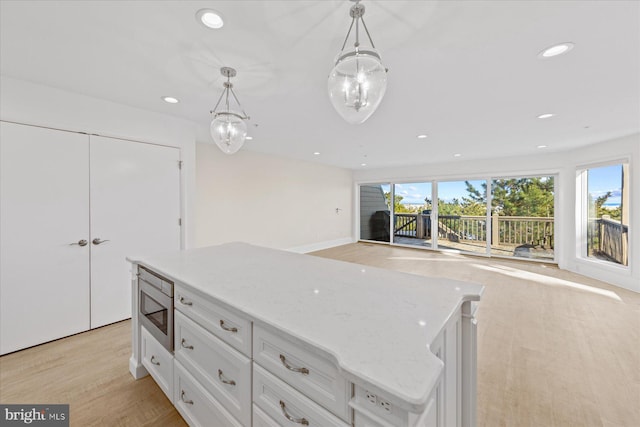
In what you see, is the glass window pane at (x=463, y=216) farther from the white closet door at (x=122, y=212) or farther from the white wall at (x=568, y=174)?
the white closet door at (x=122, y=212)

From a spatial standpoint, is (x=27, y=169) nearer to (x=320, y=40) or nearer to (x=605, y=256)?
(x=320, y=40)

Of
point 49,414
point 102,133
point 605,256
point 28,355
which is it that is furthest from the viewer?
point 605,256

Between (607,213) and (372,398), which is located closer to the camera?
(372,398)

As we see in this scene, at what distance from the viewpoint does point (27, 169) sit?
2219mm

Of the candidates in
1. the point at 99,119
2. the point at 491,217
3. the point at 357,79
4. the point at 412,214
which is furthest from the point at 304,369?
the point at 412,214

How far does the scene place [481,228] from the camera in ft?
20.0

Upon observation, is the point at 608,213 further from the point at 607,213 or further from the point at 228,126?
the point at 228,126

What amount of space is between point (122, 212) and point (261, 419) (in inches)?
108

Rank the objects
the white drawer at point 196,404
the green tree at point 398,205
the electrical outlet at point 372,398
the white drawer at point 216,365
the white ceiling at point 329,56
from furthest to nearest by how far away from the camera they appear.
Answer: the green tree at point 398,205 < the white ceiling at point 329,56 < the white drawer at point 196,404 < the white drawer at point 216,365 < the electrical outlet at point 372,398

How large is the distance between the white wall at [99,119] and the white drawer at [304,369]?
2785 mm

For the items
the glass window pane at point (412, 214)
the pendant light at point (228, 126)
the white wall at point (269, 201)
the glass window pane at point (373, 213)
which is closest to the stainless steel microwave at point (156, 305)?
the pendant light at point (228, 126)

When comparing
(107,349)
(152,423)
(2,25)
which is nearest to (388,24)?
(2,25)

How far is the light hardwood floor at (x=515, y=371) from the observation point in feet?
5.15

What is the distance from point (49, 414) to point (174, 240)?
186 cm
